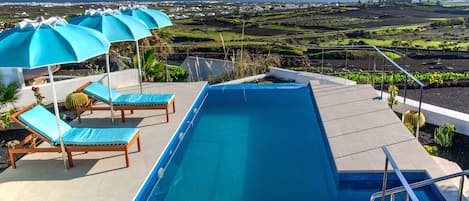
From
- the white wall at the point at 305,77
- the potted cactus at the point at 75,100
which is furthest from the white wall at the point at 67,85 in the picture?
the white wall at the point at 305,77

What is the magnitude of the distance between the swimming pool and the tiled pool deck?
0.64 ft

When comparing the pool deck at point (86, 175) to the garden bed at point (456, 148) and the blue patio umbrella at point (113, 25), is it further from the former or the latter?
the garden bed at point (456, 148)

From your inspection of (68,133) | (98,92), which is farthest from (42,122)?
(98,92)

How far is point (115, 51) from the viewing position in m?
12.3

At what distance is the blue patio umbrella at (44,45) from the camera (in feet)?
14.3

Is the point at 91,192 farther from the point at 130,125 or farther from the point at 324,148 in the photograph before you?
the point at 324,148

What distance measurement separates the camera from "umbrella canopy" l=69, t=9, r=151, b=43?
21.6 feet

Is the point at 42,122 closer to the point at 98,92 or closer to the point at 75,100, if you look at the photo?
the point at 98,92

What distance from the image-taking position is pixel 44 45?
4.51 meters

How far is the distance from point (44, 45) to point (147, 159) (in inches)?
76.1

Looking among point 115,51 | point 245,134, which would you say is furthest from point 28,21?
point 115,51

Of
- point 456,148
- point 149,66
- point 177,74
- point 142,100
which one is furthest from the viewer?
point 177,74

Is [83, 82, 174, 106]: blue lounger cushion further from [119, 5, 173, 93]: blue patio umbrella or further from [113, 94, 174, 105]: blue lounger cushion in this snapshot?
[119, 5, 173, 93]: blue patio umbrella

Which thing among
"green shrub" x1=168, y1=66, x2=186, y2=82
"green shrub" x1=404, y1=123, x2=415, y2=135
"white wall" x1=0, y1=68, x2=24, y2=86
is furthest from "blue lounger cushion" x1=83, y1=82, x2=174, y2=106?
"green shrub" x1=404, y1=123, x2=415, y2=135
